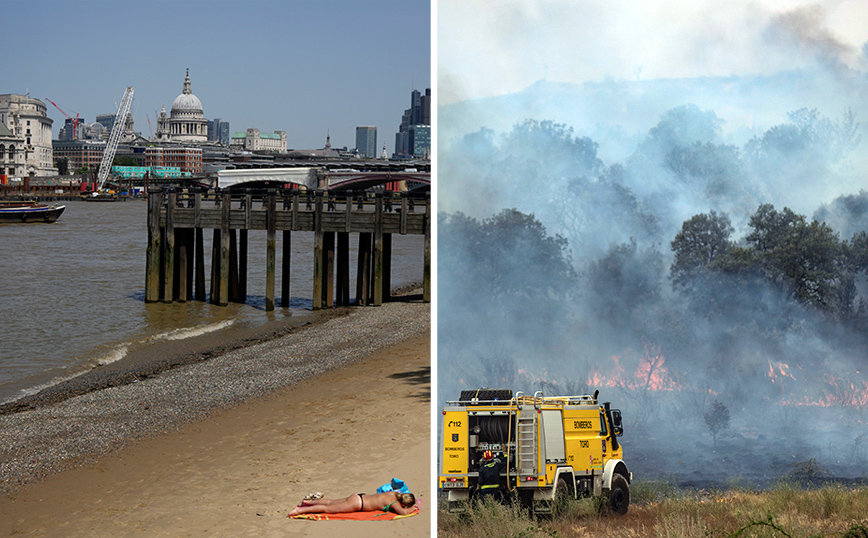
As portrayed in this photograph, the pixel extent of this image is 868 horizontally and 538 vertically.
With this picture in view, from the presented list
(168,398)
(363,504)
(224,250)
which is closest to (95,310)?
(224,250)

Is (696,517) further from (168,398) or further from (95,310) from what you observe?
(95,310)

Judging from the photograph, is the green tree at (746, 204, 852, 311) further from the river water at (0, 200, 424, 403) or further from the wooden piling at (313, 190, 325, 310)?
the wooden piling at (313, 190, 325, 310)

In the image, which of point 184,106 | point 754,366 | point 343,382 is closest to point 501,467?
point 754,366

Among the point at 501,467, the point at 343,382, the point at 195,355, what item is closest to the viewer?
the point at 501,467

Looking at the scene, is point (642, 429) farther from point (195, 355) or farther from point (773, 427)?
point (195, 355)

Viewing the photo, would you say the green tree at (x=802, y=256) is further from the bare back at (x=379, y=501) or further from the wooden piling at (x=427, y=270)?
the wooden piling at (x=427, y=270)
